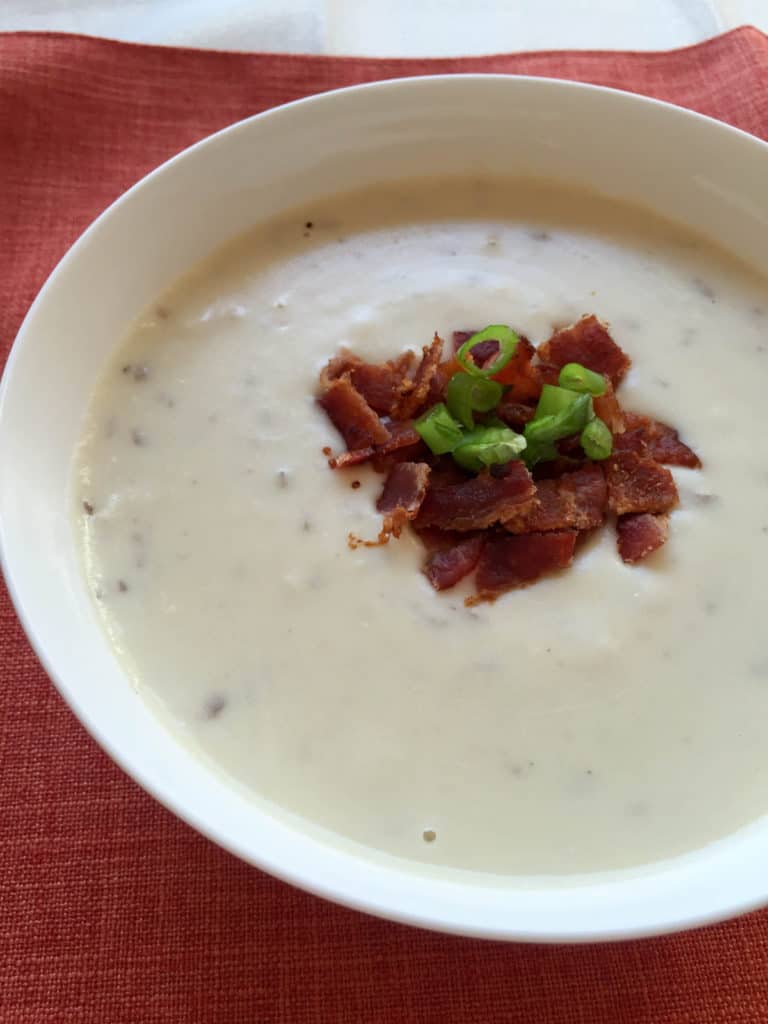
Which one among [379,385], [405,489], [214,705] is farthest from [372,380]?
[214,705]

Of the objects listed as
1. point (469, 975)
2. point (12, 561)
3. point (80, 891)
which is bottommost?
point (80, 891)

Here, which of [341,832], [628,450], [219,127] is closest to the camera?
[341,832]

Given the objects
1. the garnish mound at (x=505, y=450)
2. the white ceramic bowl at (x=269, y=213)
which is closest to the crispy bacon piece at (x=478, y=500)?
the garnish mound at (x=505, y=450)

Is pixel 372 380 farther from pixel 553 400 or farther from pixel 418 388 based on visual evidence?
pixel 553 400

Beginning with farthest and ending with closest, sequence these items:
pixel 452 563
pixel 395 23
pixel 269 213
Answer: pixel 395 23, pixel 269 213, pixel 452 563

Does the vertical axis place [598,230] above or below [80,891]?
above

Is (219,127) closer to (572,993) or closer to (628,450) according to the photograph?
(628,450)

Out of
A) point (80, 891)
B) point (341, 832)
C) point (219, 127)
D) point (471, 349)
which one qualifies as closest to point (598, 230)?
point (471, 349)
